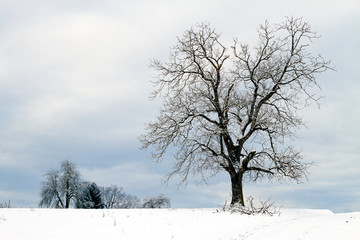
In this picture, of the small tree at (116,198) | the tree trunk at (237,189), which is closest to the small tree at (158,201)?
the small tree at (116,198)

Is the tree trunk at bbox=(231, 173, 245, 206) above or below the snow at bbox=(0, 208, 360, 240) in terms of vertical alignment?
above

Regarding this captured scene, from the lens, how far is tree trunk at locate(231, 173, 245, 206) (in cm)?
2134

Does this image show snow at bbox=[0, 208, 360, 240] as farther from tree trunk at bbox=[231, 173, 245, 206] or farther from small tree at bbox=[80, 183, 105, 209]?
small tree at bbox=[80, 183, 105, 209]

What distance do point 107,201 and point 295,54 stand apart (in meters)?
55.1

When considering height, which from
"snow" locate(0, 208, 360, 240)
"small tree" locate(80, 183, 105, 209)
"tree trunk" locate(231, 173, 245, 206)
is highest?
"small tree" locate(80, 183, 105, 209)

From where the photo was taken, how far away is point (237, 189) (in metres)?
21.7

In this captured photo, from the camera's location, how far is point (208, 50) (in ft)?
79.4

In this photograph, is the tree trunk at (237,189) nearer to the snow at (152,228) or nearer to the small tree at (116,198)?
the snow at (152,228)

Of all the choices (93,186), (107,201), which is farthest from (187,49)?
(107,201)

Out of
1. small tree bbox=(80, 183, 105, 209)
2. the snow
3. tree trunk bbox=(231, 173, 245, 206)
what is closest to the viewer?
the snow

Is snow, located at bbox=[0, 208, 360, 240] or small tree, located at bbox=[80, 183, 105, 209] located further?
small tree, located at bbox=[80, 183, 105, 209]

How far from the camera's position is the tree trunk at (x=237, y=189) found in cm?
2134

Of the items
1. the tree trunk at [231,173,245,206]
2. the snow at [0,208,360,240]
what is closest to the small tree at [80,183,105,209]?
the tree trunk at [231,173,245,206]

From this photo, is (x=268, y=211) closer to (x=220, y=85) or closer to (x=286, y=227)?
(x=286, y=227)
